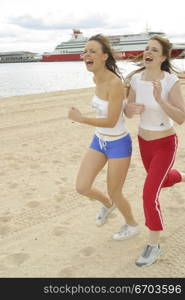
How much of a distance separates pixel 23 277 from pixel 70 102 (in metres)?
11.2

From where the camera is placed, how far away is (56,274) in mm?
3152

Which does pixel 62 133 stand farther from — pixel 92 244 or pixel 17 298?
pixel 17 298

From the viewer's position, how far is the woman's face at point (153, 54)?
3154 millimetres

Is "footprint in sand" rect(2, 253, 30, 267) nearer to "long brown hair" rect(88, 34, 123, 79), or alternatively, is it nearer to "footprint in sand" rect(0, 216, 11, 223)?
"footprint in sand" rect(0, 216, 11, 223)

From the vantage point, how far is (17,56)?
473ft

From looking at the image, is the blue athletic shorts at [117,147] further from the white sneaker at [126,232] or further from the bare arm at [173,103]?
the white sneaker at [126,232]

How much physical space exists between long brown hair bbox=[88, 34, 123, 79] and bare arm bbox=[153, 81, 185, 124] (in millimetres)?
482

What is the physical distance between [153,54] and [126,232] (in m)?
1.71

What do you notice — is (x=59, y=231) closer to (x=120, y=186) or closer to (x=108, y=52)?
(x=120, y=186)

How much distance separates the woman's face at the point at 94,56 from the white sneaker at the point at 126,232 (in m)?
1.56

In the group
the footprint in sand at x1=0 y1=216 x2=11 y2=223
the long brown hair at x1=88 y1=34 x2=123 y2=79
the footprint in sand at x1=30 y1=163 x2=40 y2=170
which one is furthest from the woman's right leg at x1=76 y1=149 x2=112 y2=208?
the footprint in sand at x1=30 y1=163 x2=40 y2=170

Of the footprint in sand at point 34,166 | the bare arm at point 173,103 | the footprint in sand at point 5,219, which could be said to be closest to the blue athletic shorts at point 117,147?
the bare arm at point 173,103

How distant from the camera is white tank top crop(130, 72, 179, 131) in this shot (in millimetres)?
3107

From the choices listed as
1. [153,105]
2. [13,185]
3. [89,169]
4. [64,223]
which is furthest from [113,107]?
[13,185]
